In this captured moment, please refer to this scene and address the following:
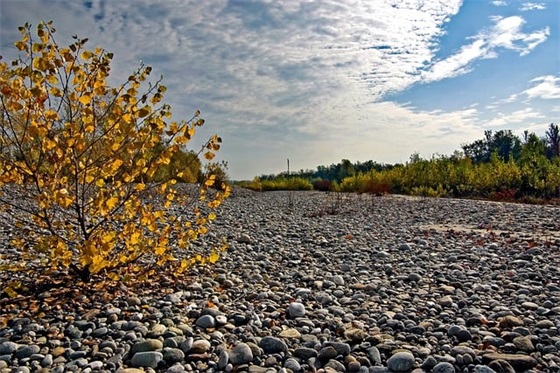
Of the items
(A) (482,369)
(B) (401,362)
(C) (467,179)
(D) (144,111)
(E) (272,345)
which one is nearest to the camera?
(A) (482,369)

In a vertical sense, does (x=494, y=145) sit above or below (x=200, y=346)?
above

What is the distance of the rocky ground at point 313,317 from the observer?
2.19 metres

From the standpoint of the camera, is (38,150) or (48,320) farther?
(38,150)

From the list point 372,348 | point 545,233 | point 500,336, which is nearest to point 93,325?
point 372,348

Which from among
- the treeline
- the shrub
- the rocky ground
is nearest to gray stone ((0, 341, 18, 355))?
the rocky ground

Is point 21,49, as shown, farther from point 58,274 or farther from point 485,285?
point 485,285

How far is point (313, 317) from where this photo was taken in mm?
2812

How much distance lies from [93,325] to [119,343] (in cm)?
31

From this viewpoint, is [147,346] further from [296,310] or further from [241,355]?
[296,310]

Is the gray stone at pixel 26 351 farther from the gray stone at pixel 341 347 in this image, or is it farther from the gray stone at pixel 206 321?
the gray stone at pixel 341 347

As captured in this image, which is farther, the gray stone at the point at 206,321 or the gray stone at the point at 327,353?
the gray stone at the point at 206,321

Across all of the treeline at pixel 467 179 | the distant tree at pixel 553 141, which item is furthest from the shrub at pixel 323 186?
the distant tree at pixel 553 141

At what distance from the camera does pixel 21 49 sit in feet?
8.59

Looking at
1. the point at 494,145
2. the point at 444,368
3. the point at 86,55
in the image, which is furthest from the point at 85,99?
the point at 494,145
